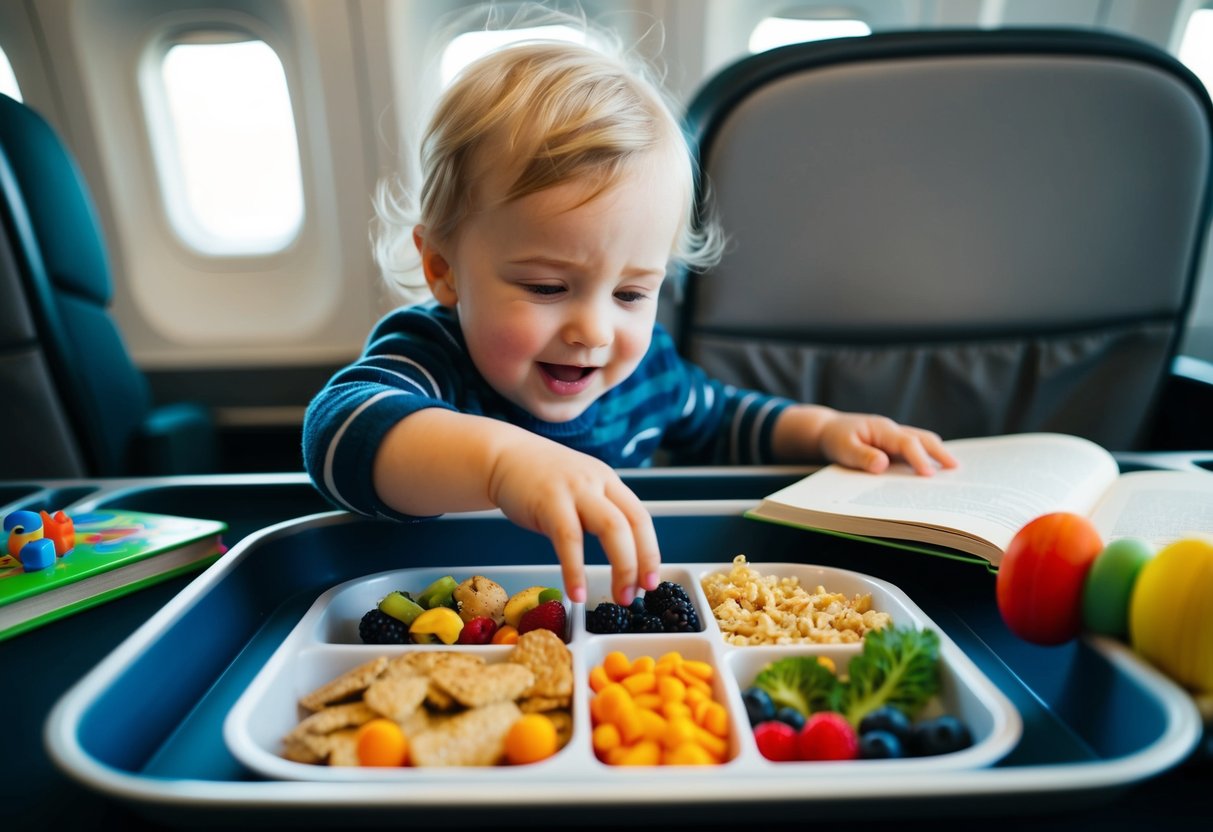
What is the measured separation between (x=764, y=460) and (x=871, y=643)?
0.69m

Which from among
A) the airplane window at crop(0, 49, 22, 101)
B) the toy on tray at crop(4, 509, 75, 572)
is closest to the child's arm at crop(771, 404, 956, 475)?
the toy on tray at crop(4, 509, 75, 572)

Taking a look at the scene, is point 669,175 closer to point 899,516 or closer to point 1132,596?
point 899,516

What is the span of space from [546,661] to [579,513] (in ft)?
0.37

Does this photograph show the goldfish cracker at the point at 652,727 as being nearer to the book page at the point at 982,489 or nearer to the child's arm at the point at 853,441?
the book page at the point at 982,489

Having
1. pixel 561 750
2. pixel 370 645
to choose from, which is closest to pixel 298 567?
pixel 370 645

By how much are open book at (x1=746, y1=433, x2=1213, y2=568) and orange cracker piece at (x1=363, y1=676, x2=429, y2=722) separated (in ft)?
1.34

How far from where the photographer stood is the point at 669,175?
0.90 metres

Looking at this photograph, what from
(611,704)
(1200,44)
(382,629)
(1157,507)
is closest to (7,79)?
(382,629)

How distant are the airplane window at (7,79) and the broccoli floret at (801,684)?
2546 millimetres

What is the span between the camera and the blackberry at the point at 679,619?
0.67 meters

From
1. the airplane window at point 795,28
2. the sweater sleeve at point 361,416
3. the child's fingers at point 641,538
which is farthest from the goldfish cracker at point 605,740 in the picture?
the airplane window at point 795,28

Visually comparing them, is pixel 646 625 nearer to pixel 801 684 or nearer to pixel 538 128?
pixel 801 684

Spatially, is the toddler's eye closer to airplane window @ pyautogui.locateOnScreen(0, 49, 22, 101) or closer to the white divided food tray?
the white divided food tray

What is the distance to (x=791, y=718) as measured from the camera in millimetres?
545
